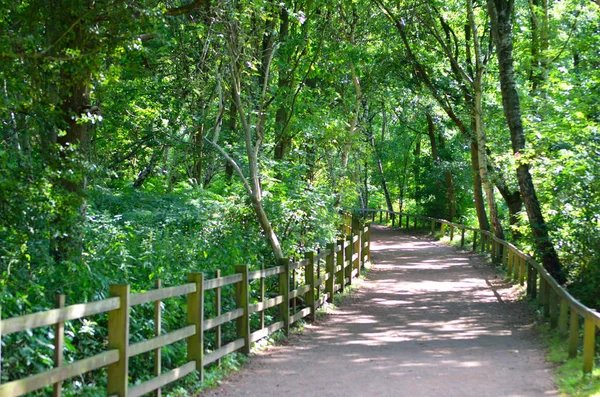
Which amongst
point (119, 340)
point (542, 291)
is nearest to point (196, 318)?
point (119, 340)

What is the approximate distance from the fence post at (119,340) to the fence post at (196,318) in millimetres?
1722

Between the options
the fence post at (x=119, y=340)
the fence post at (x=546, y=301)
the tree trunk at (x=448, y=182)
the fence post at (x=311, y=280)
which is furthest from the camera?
the tree trunk at (x=448, y=182)

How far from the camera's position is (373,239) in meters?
36.5

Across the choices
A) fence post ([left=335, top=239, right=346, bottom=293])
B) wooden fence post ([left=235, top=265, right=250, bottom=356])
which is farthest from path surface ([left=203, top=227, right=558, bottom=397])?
fence post ([left=335, top=239, right=346, bottom=293])

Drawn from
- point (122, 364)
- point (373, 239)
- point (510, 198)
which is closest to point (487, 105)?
point (510, 198)

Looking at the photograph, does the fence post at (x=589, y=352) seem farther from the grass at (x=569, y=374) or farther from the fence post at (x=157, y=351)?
the fence post at (x=157, y=351)

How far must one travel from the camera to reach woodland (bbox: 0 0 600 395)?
7461 mm

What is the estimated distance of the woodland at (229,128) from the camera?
24.5ft

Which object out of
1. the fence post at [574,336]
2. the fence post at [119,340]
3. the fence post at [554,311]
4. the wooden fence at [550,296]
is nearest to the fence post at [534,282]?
the wooden fence at [550,296]

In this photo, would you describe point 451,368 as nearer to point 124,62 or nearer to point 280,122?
point 124,62

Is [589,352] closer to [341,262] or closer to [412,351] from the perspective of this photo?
[412,351]

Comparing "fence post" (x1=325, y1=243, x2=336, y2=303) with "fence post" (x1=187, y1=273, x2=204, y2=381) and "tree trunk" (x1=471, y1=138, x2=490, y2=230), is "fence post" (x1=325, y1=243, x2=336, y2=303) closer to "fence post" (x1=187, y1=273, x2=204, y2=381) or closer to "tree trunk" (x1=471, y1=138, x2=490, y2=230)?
"fence post" (x1=187, y1=273, x2=204, y2=381)

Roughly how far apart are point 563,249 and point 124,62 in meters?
9.09

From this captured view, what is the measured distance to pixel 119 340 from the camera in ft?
19.9
